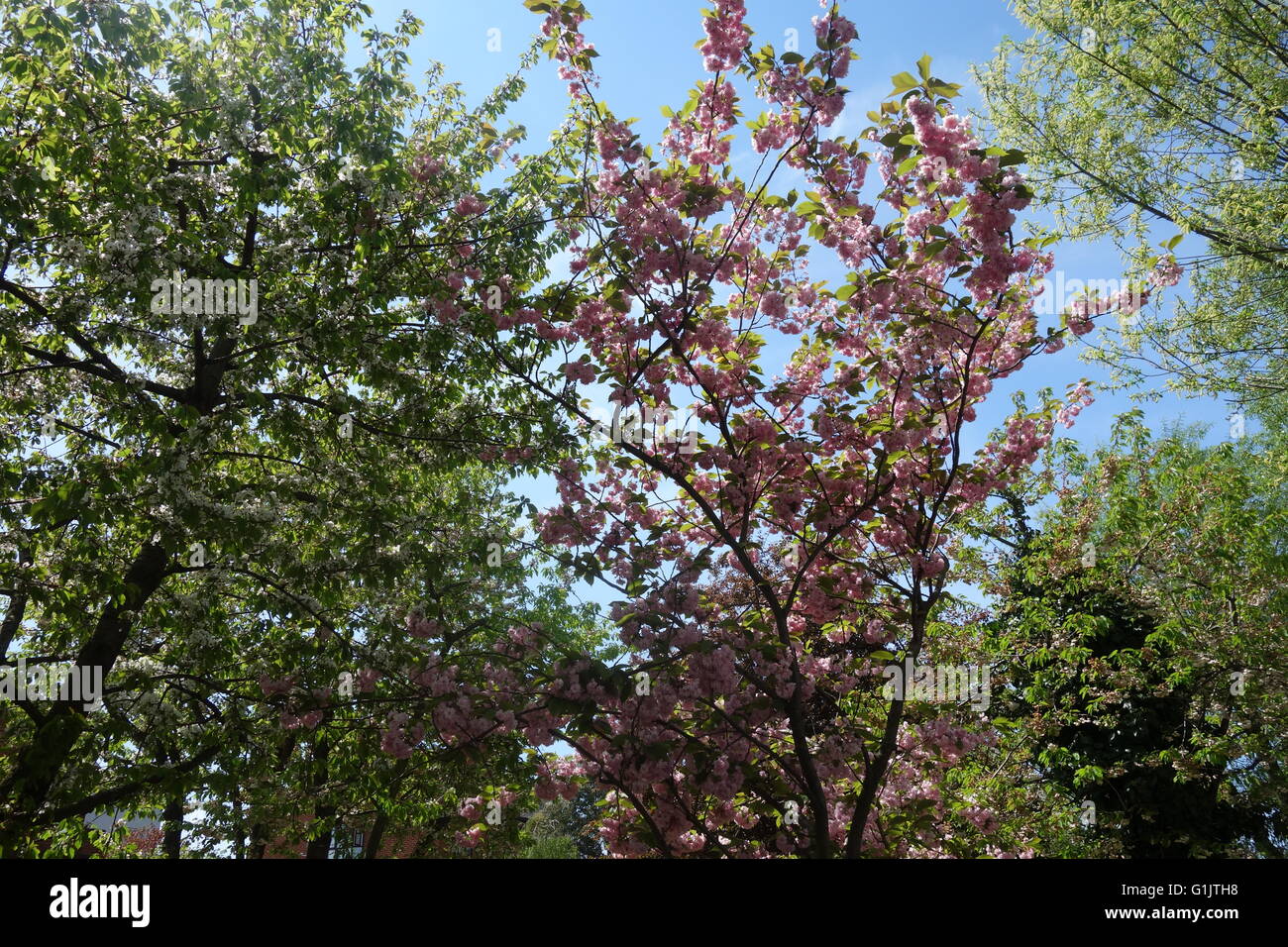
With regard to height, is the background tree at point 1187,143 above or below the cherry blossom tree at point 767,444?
above

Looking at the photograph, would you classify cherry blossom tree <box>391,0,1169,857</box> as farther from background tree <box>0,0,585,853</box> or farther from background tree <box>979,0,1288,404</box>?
background tree <box>979,0,1288,404</box>

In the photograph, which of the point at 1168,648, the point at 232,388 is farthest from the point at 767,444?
the point at 1168,648

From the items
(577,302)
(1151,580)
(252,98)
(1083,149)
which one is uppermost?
(1083,149)

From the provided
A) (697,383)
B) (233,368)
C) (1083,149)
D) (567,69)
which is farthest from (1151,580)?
(233,368)

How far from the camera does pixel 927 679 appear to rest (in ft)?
20.9

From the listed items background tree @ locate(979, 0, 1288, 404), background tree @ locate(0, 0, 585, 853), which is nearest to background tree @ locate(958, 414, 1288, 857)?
background tree @ locate(979, 0, 1288, 404)

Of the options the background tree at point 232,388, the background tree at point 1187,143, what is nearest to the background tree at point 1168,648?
the background tree at point 1187,143

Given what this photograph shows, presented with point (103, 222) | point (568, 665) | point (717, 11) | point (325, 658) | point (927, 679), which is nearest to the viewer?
point (568, 665)

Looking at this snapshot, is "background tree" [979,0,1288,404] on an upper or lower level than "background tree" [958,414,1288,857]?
upper

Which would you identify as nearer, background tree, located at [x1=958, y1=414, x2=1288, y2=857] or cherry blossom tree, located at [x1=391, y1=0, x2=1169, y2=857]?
cherry blossom tree, located at [x1=391, y1=0, x2=1169, y2=857]

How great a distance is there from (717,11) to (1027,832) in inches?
327

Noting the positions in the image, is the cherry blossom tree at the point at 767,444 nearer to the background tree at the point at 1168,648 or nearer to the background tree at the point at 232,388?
the background tree at the point at 232,388

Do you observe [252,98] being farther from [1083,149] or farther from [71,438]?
[1083,149]

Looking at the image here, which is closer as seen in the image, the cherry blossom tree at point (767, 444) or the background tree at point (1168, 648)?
the cherry blossom tree at point (767, 444)
